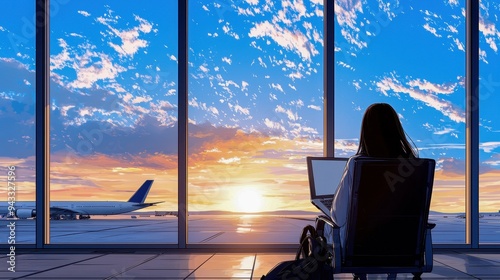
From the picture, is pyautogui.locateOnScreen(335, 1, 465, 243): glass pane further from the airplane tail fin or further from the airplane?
the airplane tail fin


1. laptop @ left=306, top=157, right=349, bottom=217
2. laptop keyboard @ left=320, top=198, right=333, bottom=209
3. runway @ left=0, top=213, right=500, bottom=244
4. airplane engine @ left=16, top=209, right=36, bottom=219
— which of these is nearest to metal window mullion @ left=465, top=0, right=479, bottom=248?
runway @ left=0, top=213, right=500, bottom=244

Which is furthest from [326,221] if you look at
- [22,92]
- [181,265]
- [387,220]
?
[22,92]

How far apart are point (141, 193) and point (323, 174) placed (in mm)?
23427

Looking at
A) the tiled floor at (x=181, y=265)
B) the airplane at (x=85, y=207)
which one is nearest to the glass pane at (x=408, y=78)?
the tiled floor at (x=181, y=265)

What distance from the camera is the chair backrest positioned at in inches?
83.6

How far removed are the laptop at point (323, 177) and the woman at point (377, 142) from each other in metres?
0.50

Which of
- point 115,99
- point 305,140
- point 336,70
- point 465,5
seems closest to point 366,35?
point 336,70

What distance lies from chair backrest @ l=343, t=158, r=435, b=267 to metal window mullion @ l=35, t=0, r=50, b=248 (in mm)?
3900

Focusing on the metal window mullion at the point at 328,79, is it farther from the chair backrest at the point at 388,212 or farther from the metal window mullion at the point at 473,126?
the chair backrest at the point at 388,212

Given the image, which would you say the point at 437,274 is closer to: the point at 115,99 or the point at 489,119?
the point at 489,119

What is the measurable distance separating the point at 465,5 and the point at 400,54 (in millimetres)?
1706

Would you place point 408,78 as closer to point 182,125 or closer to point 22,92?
point 182,125

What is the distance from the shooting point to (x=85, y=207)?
22.7 m

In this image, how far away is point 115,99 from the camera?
4.97 metres
